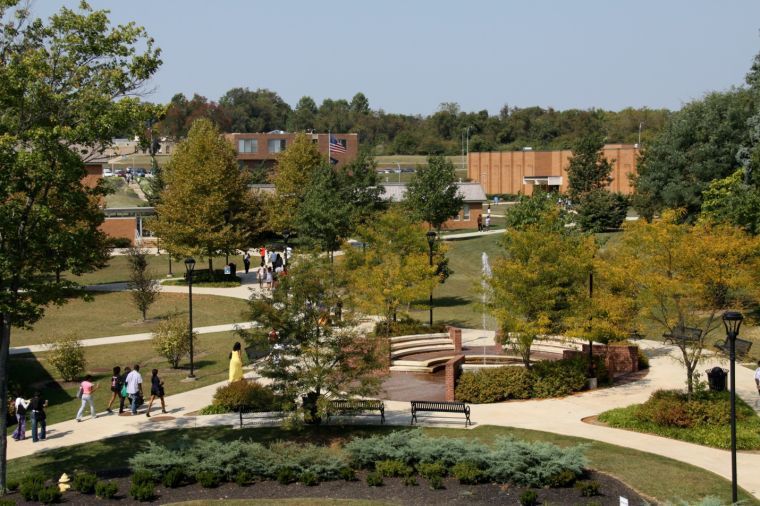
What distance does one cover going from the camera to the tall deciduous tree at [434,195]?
5812cm

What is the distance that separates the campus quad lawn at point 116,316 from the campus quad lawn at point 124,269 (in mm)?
5504

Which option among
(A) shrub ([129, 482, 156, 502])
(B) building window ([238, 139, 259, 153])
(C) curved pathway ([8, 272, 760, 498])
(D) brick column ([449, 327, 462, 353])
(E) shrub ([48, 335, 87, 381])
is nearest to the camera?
(A) shrub ([129, 482, 156, 502])

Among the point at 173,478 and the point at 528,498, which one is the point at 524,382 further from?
the point at 173,478

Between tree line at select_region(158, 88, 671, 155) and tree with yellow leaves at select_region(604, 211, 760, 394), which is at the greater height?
tree line at select_region(158, 88, 671, 155)

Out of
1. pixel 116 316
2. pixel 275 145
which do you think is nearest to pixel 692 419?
pixel 116 316

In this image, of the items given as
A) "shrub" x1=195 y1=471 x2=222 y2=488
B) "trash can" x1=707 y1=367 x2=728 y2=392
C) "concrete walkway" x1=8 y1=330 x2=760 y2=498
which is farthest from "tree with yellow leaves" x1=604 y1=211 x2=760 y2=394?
"shrub" x1=195 y1=471 x2=222 y2=488

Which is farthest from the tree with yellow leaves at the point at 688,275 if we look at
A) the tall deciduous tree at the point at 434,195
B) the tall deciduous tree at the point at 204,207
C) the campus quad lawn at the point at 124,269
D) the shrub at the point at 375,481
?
the tall deciduous tree at the point at 434,195

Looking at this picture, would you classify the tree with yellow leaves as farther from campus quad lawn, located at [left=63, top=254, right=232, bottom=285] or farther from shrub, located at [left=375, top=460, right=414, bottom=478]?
campus quad lawn, located at [left=63, top=254, right=232, bottom=285]

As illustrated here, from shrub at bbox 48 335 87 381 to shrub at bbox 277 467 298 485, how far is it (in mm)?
12479

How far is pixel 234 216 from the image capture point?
5022 centimetres

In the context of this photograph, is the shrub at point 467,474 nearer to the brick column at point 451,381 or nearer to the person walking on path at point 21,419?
the brick column at point 451,381

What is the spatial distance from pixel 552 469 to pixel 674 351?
53.2 feet

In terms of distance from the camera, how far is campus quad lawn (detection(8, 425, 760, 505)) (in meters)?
17.9

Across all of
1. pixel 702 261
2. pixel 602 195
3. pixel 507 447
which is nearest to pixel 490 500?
pixel 507 447
